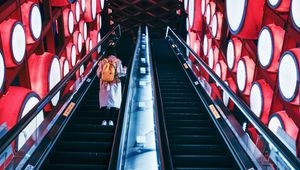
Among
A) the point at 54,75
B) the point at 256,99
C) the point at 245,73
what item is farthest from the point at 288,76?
the point at 54,75

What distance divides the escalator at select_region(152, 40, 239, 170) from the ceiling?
9797mm

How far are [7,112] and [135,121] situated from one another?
186 cm

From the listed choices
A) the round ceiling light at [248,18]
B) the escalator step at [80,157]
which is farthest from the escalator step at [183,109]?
the escalator step at [80,157]

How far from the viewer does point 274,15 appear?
552 centimetres

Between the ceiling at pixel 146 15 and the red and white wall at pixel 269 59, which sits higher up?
the ceiling at pixel 146 15

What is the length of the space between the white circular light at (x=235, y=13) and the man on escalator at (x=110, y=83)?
1.91 metres

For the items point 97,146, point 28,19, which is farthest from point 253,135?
point 28,19

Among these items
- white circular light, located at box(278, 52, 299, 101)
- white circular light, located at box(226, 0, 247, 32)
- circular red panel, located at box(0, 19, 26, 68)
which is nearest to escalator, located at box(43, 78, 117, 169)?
circular red panel, located at box(0, 19, 26, 68)

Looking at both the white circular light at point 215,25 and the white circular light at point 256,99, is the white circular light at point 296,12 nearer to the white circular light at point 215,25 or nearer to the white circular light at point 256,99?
the white circular light at point 256,99

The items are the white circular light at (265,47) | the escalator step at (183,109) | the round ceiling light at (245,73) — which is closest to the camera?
the white circular light at (265,47)

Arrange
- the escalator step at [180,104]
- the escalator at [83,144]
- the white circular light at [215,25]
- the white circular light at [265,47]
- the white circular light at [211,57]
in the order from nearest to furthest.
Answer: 1. the escalator at [83,144]
2. the white circular light at [265,47]
3. the escalator step at [180,104]
4. the white circular light at [215,25]
5. the white circular light at [211,57]

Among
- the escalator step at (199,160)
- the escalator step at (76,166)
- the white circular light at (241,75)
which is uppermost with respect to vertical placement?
the white circular light at (241,75)

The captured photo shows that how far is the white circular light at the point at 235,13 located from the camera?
228 inches

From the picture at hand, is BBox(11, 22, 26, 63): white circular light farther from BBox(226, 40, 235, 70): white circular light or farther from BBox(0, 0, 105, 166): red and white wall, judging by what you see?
BBox(226, 40, 235, 70): white circular light
